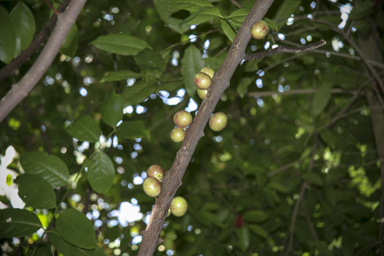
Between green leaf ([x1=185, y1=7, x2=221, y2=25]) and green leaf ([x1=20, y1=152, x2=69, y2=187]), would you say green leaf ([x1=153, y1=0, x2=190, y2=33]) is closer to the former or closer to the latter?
green leaf ([x1=185, y1=7, x2=221, y2=25])

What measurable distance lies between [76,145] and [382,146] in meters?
3.15

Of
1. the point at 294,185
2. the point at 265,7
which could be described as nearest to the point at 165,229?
the point at 294,185

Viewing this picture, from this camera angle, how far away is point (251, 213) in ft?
9.23

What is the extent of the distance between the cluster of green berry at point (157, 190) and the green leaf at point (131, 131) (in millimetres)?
382

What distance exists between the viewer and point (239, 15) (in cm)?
138

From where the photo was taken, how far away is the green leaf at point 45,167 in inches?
65.7

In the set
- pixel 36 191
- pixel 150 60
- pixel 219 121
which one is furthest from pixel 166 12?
pixel 36 191

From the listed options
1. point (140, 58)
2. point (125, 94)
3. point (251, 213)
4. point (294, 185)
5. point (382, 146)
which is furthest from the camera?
point (294, 185)

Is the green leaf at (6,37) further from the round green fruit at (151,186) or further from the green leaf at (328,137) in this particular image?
the green leaf at (328,137)

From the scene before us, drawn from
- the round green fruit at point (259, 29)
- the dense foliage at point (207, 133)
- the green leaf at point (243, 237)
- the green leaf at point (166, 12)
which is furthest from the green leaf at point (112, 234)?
the round green fruit at point (259, 29)

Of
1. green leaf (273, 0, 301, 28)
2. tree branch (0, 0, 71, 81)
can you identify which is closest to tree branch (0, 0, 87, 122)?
tree branch (0, 0, 71, 81)

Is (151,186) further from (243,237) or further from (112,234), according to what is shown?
(112,234)

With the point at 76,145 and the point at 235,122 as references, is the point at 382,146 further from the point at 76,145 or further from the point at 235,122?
the point at 76,145

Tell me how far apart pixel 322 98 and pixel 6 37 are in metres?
2.36
